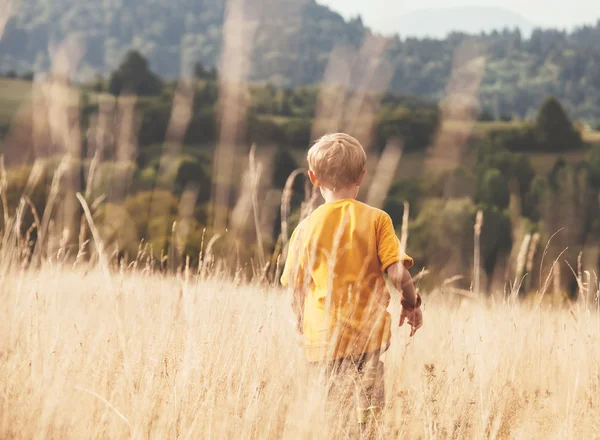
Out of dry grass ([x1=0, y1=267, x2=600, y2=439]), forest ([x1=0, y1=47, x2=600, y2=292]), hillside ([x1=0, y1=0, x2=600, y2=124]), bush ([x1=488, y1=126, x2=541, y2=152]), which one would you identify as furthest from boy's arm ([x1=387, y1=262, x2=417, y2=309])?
bush ([x1=488, y1=126, x2=541, y2=152])

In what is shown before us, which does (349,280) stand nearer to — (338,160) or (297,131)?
(338,160)

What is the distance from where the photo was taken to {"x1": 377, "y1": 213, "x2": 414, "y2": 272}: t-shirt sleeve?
222 cm

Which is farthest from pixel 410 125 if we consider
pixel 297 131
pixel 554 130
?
pixel 554 130

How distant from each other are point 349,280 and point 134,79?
110 feet

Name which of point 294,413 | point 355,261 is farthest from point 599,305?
point 294,413

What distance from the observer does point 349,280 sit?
2.29 metres

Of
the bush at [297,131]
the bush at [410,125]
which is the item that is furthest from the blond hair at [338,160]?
the bush at [297,131]

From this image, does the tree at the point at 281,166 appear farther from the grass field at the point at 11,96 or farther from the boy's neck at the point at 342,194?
the boy's neck at the point at 342,194

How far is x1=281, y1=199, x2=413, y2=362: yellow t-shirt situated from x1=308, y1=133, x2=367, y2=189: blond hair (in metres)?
0.09

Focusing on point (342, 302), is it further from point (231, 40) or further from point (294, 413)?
point (231, 40)

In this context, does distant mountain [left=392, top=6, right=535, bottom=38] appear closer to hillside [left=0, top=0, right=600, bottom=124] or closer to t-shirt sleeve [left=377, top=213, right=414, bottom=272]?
t-shirt sleeve [left=377, top=213, right=414, bottom=272]

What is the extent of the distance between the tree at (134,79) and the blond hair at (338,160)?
32.8m

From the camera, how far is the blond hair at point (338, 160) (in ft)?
7.48

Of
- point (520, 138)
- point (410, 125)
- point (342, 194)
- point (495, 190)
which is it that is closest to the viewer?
point (342, 194)
